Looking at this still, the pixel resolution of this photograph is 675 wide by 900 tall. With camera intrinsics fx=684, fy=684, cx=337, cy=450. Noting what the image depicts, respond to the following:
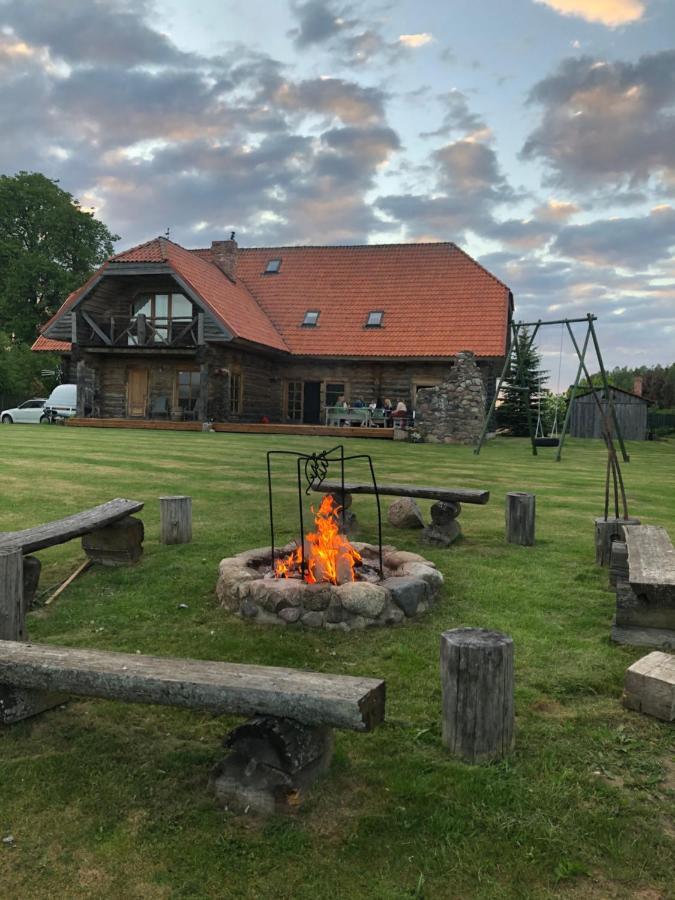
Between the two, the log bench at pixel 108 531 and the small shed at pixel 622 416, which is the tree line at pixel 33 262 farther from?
the log bench at pixel 108 531

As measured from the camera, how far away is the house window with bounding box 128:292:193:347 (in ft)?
85.6

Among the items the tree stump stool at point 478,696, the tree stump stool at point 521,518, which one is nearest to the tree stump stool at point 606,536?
the tree stump stool at point 521,518

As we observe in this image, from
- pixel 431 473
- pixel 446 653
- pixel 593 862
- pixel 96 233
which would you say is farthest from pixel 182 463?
pixel 96 233

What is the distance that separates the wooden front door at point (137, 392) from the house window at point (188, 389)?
1511 millimetres

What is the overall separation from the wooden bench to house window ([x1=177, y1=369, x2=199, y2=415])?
23.5 metres

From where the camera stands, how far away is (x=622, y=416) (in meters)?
33.0

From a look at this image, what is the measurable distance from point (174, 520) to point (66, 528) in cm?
159

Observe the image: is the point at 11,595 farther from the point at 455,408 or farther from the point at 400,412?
the point at 400,412

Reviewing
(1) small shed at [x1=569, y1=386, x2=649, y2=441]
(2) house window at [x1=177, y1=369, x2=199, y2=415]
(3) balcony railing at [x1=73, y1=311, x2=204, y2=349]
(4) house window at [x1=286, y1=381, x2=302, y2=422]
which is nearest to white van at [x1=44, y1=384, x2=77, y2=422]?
(3) balcony railing at [x1=73, y1=311, x2=204, y2=349]

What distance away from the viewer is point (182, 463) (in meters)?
13.0

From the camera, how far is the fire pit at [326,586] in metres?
4.67

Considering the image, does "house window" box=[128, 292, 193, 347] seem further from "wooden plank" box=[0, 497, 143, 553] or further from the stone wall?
"wooden plank" box=[0, 497, 143, 553]

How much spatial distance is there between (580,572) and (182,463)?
8625mm

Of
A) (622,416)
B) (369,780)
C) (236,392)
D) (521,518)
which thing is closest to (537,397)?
(622,416)
